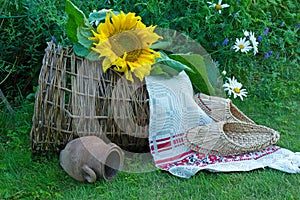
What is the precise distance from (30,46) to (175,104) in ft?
3.71

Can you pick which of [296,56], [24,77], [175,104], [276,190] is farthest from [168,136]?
[296,56]

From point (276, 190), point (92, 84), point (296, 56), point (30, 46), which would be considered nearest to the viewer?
point (276, 190)

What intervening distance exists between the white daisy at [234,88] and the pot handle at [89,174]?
1.27 metres

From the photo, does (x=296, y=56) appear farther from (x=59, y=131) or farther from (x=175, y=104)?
(x=59, y=131)

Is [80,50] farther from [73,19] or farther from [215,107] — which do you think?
[215,107]

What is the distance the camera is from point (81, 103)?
8.21 feet

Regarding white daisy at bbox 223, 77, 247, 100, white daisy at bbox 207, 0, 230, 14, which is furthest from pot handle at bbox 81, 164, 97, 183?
white daisy at bbox 207, 0, 230, 14

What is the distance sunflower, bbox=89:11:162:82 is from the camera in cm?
252

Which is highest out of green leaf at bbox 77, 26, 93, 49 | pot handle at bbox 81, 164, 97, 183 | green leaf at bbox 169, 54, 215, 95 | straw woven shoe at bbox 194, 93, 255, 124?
green leaf at bbox 77, 26, 93, 49

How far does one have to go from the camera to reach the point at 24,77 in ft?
11.3

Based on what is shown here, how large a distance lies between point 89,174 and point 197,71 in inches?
36.0

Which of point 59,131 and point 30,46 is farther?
point 30,46

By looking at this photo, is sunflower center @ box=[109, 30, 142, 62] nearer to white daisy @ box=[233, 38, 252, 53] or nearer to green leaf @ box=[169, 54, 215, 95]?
green leaf @ box=[169, 54, 215, 95]

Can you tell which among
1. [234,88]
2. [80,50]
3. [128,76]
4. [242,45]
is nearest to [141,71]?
[128,76]
